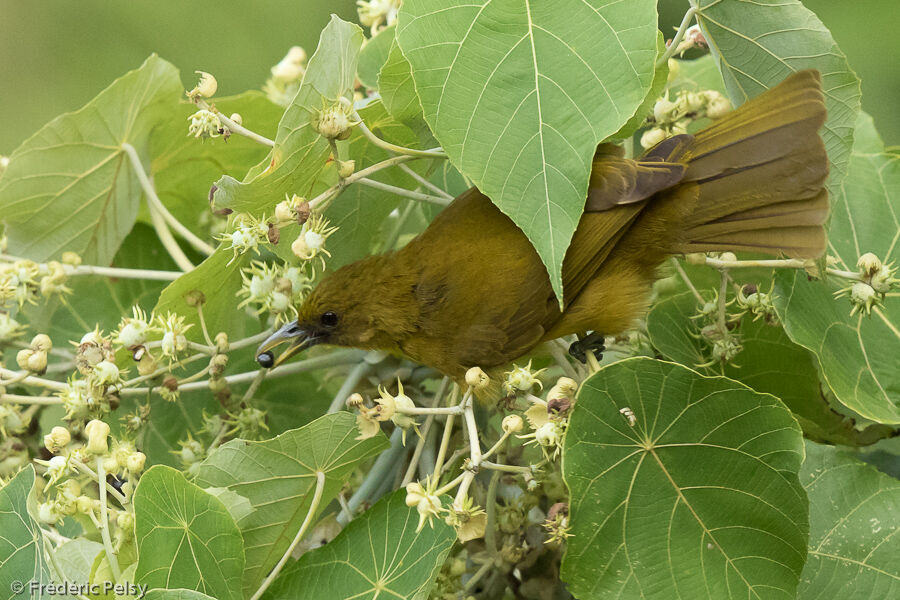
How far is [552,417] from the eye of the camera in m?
1.13

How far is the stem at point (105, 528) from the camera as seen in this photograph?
110 centimetres

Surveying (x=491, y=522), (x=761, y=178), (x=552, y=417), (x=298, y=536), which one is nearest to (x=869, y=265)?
(x=761, y=178)

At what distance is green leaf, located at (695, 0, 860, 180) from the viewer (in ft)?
4.17

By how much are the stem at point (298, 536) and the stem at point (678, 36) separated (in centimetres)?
76

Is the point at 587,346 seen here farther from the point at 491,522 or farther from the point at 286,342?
the point at 286,342

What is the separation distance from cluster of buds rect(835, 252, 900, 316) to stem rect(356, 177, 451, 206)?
0.62 metres

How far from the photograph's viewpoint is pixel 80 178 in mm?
1671

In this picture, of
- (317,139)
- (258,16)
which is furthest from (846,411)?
(258,16)

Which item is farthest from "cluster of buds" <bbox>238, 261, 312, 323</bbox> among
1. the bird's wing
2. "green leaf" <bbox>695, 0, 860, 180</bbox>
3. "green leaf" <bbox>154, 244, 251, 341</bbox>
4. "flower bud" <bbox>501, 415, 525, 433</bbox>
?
"green leaf" <bbox>695, 0, 860, 180</bbox>

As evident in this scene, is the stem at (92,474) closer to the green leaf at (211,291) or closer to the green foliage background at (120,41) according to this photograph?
the green leaf at (211,291)

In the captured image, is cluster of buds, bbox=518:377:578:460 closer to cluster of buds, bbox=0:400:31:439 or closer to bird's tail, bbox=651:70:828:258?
bird's tail, bbox=651:70:828:258

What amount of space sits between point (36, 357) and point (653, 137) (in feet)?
3.25

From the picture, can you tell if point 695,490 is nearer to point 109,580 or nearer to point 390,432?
point 390,432

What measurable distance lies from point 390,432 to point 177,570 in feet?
1.35
